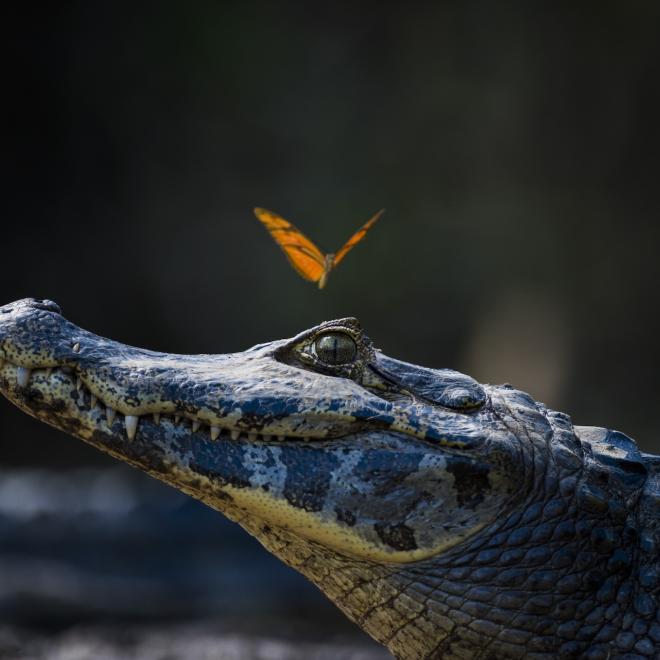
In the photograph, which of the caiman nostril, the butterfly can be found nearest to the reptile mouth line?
the caiman nostril

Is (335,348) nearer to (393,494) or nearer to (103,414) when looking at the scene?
(393,494)

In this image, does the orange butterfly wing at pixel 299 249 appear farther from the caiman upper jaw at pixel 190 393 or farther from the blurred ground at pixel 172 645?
the blurred ground at pixel 172 645

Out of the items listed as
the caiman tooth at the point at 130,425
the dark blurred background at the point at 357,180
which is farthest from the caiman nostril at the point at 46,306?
the dark blurred background at the point at 357,180

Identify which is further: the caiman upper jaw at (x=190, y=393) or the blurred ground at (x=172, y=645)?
the blurred ground at (x=172, y=645)

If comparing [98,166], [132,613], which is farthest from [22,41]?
[132,613]

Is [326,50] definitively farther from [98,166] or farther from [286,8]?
[98,166]

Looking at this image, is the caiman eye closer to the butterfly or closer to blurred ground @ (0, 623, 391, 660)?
the butterfly
